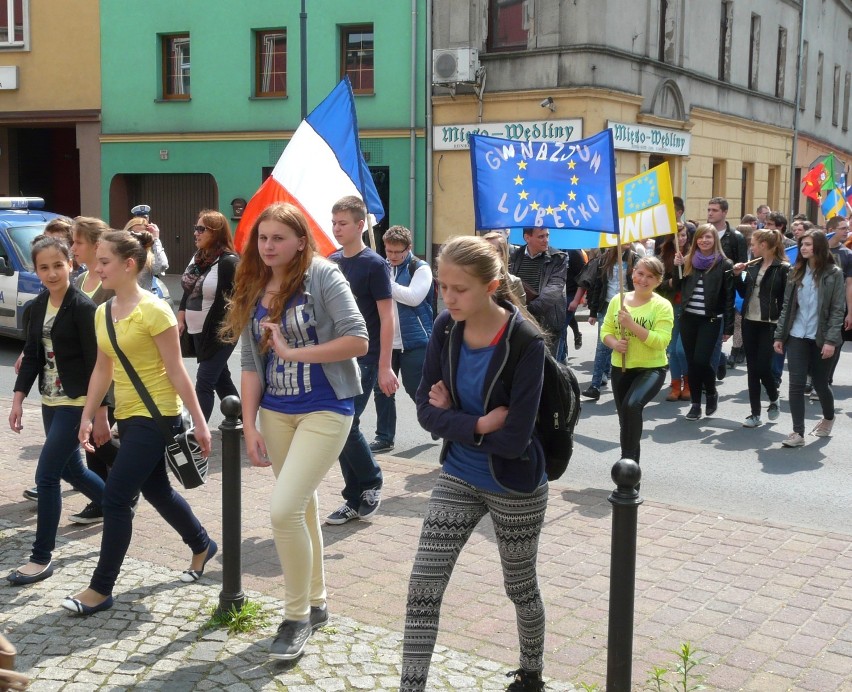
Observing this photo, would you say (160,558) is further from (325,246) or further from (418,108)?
(418,108)

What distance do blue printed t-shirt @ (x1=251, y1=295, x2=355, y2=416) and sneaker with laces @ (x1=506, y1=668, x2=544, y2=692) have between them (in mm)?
1314

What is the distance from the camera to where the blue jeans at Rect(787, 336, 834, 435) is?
8.92 m

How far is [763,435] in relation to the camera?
372 inches

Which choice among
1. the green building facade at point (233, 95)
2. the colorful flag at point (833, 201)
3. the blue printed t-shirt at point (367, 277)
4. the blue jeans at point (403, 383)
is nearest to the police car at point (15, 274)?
the blue jeans at point (403, 383)


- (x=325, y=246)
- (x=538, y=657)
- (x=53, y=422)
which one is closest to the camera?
(x=538, y=657)

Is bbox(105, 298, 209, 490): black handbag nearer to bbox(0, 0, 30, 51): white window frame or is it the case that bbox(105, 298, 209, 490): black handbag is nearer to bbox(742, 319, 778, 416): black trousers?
bbox(742, 319, 778, 416): black trousers

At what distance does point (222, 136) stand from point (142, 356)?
21.0 meters

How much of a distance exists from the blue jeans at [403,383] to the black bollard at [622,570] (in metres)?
4.47

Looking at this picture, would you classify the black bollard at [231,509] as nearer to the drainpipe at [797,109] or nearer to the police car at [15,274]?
the police car at [15,274]

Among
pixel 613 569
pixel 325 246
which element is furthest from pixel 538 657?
pixel 325 246

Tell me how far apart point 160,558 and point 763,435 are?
18.8ft

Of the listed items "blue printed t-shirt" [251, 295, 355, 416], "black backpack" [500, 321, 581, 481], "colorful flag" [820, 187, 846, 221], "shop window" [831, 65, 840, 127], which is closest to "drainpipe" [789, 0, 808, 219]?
"shop window" [831, 65, 840, 127]

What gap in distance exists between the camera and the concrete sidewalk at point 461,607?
4.36 metres

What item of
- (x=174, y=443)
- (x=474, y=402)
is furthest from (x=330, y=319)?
(x=174, y=443)
